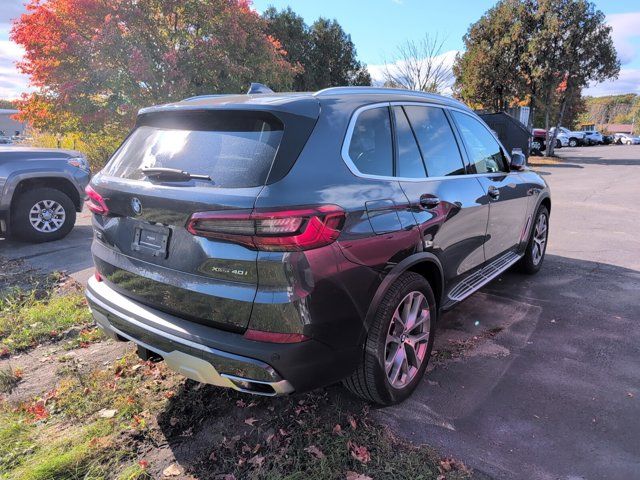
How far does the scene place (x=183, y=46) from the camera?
1190 centimetres

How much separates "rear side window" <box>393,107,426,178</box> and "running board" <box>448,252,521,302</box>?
3.26 feet

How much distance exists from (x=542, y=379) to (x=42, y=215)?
6.71 meters

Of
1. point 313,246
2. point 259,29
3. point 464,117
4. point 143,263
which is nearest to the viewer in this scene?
point 313,246

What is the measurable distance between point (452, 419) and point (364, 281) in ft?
3.53

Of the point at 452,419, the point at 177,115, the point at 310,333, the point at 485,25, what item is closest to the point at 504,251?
the point at 452,419

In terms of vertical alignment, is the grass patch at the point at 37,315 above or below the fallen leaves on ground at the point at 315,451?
above

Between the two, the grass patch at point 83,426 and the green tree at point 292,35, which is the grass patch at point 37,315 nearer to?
the grass patch at point 83,426

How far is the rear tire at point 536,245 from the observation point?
507cm

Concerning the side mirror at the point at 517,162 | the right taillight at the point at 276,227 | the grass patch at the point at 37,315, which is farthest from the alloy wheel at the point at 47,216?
the side mirror at the point at 517,162

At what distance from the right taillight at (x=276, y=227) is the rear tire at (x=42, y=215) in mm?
5625

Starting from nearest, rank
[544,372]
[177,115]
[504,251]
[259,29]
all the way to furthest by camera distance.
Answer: [177,115], [544,372], [504,251], [259,29]

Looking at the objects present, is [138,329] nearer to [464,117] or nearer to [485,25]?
[464,117]

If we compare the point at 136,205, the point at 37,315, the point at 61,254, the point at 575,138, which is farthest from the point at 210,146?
the point at 575,138

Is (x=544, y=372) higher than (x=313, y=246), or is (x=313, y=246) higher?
(x=313, y=246)
